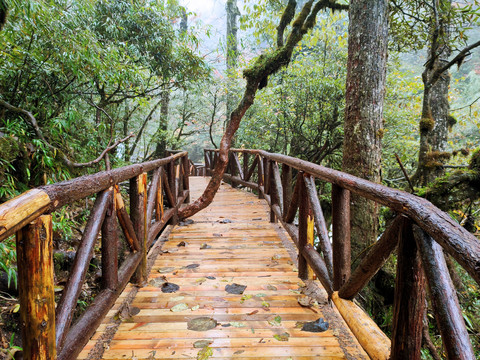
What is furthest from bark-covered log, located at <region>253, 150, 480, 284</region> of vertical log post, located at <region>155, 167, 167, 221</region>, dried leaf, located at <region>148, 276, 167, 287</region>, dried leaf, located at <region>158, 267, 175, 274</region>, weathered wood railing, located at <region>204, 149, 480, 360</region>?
vertical log post, located at <region>155, 167, 167, 221</region>

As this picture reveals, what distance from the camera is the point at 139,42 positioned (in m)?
6.82

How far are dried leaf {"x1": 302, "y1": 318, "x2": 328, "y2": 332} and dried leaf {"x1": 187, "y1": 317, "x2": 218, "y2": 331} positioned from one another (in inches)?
23.9

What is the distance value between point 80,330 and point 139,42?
674 centimetres

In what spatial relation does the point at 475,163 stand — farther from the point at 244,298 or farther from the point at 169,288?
the point at 169,288

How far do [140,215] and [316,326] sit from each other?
157 centimetres

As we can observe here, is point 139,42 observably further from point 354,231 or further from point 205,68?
point 354,231

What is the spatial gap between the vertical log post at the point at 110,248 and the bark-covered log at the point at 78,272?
0.34ft

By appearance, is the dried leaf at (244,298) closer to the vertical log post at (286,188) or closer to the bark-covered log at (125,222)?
the bark-covered log at (125,222)

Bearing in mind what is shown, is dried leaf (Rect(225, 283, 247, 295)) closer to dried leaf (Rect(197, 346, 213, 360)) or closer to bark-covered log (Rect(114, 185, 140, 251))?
dried leaf (Rect(197, 346, 213, 360))

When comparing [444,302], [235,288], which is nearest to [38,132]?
[235,288]

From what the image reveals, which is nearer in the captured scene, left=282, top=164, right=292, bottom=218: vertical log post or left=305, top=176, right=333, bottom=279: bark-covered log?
left=305, top=176, right=333, bottom=279: bark-covered log

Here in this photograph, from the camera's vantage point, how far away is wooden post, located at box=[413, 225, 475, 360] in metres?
0.86

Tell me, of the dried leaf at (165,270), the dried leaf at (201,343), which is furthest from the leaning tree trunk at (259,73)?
the dried leaf at (201,343)

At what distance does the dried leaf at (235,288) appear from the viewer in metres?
2.50
